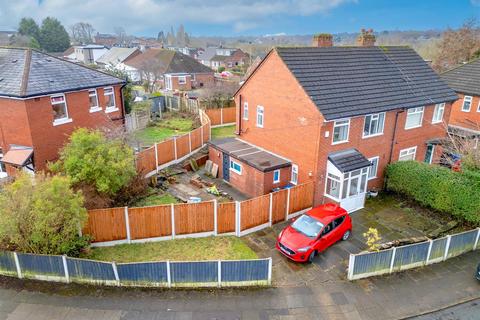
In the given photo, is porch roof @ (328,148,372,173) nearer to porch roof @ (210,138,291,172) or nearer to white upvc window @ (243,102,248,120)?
porch roof @ (210,138,291,172)

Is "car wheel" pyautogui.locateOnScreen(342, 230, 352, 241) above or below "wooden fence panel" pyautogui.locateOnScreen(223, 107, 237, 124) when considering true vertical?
below

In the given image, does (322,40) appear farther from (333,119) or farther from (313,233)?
(313,233)

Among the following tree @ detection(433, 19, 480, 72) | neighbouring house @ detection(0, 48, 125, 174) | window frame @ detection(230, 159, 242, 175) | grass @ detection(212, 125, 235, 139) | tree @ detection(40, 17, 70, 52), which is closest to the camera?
neighbouring house @ detection(0, 48, 125, 174)

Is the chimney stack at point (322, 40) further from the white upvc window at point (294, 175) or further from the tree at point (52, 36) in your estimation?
the tree at point (52, 36)

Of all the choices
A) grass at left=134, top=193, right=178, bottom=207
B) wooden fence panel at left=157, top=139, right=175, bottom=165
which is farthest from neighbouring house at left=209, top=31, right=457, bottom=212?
grass at left=134, top=193, right=178, bottom=207

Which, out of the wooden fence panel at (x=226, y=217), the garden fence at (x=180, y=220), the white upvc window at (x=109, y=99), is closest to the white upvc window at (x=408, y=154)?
the garden fence at (x=180, y=220)

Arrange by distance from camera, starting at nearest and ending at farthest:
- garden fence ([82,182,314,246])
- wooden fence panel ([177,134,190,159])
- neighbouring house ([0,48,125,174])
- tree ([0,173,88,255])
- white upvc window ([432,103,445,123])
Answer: tree ([0,173,88,255]) < garden fence ([82,182,314,246]) < neighbouring house ([0,48,125,174]) < white upvc window ([432,103,445,123]) < wooden fence panel ([177,134,190,159])

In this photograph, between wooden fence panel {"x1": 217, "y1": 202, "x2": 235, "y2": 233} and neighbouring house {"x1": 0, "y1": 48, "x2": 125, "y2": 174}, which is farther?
neighbouring house {"x1": 0, "y1": 48, "x2": 125, "y2": 174}
